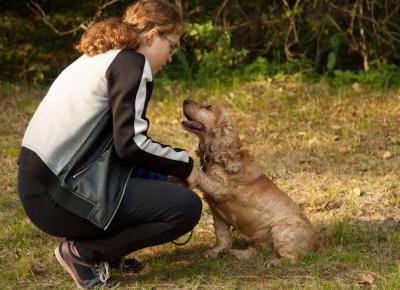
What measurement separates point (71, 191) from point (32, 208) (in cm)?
34

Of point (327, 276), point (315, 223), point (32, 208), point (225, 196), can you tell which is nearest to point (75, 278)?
point (32, 208)

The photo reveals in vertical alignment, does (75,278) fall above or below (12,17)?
above

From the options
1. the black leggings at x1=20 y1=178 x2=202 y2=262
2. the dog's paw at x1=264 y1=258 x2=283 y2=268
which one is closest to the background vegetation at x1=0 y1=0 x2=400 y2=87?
the dog's paw at x1=264 y1=258 x2=283 y2=268

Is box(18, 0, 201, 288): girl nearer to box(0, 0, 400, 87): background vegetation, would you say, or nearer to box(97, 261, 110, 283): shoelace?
box(97, 261, 110, 283): shoelace

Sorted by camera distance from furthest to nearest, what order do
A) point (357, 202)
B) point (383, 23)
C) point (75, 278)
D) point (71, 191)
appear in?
1. point (383, 23)
2. point (357, 202)
3. point (75, 278)
4. point (71, 191)

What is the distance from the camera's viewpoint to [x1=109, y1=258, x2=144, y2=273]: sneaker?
15.8ft

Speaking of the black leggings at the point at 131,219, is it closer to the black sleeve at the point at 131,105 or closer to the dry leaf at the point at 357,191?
the black sleeve at the point at 131,105

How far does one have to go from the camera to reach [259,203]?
5.00 m

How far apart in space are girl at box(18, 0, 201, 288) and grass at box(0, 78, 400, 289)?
1.16ft

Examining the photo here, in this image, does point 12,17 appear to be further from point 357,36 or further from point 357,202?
point 357,202

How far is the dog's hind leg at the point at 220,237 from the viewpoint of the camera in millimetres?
5035

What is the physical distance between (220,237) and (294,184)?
1773 mm

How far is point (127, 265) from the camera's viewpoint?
15.8 feet

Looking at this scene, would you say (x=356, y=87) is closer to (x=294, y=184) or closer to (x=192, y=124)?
(x=294, y=184)
